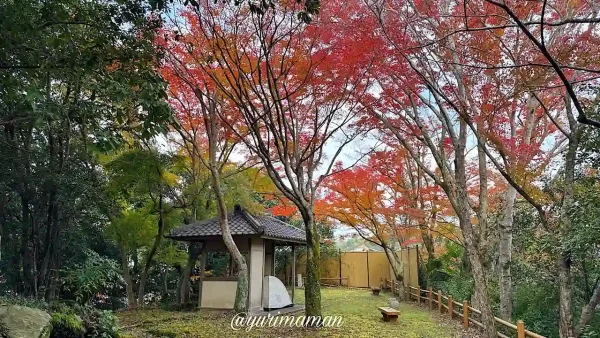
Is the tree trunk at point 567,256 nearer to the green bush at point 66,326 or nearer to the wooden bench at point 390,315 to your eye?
the wooden bench at point 390,315

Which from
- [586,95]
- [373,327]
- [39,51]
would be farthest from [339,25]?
[373,327]

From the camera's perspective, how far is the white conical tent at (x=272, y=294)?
9.82 m

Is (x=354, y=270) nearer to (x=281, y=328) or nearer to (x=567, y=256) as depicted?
(x=281, y=328)

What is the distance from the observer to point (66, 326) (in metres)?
4.55

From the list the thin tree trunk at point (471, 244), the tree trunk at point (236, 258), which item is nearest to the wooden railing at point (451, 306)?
the thin tree trunk at point (471, 244)

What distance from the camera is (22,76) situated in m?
5.24

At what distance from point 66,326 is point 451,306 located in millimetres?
8064

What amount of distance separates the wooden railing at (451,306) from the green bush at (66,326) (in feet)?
17.9

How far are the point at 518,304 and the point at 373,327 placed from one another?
348 cm

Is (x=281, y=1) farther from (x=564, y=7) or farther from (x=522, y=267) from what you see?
(x=522, y=267)

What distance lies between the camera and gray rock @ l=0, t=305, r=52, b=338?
12.8 feet

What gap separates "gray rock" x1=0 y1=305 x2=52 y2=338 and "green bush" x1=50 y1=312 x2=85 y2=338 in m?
0.24

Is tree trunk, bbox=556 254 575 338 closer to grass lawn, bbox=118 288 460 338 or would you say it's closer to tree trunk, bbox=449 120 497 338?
tree trunk, bbox=449 120 497 338

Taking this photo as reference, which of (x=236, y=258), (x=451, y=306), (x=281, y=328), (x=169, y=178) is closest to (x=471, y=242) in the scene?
(x=281, y=328)
